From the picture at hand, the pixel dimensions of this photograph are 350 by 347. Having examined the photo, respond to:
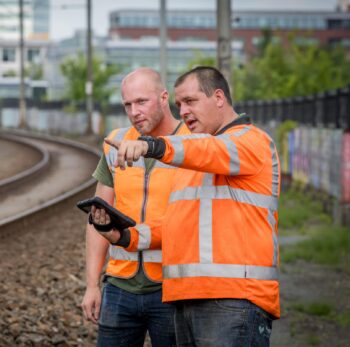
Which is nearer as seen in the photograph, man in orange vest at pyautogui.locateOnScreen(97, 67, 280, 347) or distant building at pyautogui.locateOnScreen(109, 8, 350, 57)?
man in orange vest at pyautogui.locateOnScreen(97, 67, 280, 347)

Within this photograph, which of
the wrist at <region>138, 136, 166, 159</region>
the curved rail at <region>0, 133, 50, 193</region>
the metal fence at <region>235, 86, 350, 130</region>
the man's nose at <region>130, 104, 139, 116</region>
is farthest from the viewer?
the curved rail at <region>0, 133, 50, 193</region>

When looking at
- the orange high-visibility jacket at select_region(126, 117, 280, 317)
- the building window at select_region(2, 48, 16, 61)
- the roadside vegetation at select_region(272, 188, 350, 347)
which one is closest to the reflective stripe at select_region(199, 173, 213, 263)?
the orange high-visibility jacket at select_region(126, 117, 280, 317)

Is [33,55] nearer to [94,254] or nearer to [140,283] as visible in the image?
[94,254]

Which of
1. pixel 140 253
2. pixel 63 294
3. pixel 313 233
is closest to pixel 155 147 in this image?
pixel 140 253

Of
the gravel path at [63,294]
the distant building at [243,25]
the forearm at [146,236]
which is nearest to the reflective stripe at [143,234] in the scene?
the forearm at [146,236]

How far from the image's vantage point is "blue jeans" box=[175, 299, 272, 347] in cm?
410

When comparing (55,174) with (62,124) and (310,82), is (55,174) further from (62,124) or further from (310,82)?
(310,82)

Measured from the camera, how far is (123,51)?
118125mm

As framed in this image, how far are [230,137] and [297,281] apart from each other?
7.47 meters

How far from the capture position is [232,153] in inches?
157

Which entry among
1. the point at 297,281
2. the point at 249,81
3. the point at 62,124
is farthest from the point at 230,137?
the point at 249,81

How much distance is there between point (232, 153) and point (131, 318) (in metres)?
1.15

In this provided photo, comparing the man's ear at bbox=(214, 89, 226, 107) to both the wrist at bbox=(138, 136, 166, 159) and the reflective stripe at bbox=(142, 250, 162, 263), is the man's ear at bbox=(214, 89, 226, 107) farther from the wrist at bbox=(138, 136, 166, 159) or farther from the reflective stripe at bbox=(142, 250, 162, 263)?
the reflective stripe at bbox=(142, 250, 162, 263)

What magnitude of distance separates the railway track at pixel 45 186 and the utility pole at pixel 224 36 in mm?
3632
